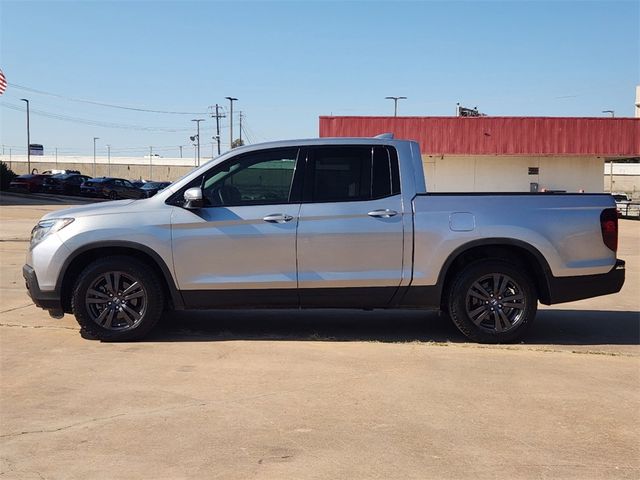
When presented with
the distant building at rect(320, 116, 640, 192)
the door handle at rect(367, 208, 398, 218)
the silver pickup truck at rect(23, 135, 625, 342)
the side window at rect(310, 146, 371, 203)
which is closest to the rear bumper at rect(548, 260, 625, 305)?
the silver pickup truck at rect(23, 135, 625, 342)

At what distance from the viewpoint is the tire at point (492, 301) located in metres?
6.68

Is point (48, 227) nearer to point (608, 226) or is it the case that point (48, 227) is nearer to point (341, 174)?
point (341, 174)

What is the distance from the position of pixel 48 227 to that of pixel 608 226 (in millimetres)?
5564

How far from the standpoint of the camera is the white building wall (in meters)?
36.6

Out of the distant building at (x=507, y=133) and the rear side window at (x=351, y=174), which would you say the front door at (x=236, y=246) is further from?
the distant building at (x=507, y=133)

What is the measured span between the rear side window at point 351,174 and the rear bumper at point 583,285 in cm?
186

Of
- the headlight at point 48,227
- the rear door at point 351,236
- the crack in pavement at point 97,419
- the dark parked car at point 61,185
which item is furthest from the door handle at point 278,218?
the dark parked car at point 61,185

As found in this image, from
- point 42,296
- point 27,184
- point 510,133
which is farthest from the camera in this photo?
point 27,184

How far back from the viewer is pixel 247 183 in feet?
22.0

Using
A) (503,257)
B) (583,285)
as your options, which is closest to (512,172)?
(583,285)

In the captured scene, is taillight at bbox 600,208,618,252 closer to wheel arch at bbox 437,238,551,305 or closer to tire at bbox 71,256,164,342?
wheel arch at bbox 437,238,551,305

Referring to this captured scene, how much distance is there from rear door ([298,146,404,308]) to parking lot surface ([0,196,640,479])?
0.54 meters

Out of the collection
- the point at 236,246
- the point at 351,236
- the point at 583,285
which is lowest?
the point at 583,285

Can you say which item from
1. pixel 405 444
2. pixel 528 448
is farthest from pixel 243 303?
pixel 528 448
